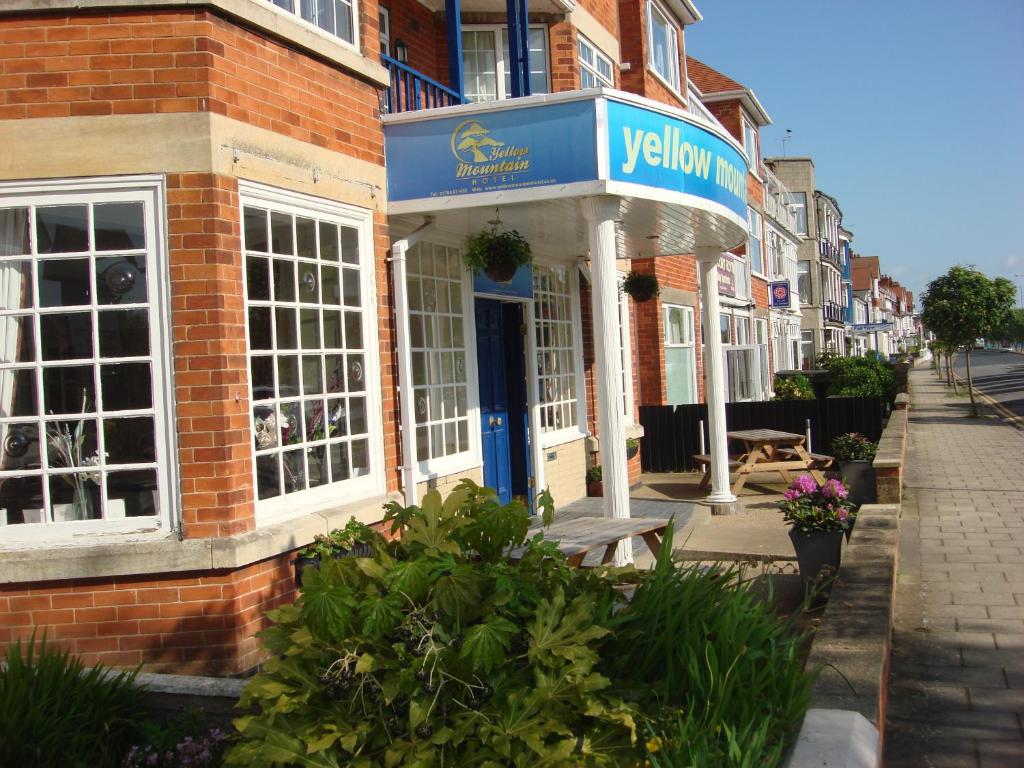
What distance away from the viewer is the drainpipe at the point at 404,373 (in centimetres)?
709

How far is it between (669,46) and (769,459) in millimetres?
7034

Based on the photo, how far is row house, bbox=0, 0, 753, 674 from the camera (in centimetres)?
532

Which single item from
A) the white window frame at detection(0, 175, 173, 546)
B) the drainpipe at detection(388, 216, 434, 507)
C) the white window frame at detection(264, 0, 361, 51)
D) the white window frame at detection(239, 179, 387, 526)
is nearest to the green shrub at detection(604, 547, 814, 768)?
the white window frame at detection(239, 179, 387, 526)

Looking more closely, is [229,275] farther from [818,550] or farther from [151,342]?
[818,550]

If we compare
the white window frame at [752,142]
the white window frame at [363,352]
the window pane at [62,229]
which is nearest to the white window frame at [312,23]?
the white window frame at [363,352]

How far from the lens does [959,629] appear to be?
562cm

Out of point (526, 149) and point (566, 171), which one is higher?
point (526, 149)

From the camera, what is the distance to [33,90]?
5.36 metres

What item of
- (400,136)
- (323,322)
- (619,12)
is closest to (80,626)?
(323,322)

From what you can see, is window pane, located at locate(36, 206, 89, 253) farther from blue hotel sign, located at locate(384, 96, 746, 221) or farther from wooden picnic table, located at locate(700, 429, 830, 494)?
wooden picnic table, located at locate(700, 429, 830, 494)

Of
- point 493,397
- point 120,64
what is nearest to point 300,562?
point 120,64

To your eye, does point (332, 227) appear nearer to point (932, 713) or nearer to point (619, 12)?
point (932, 713)

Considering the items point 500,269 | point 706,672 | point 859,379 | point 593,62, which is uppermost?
point 593,62

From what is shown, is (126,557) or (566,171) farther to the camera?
(566,171)
